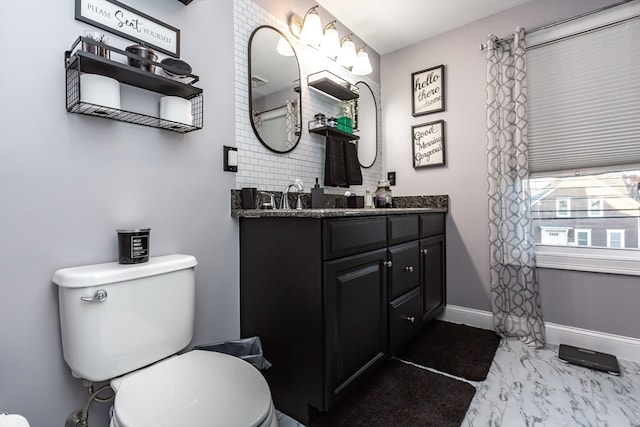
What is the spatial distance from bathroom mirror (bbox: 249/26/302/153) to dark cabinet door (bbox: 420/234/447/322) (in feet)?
3.81

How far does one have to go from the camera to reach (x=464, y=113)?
7.90 ft

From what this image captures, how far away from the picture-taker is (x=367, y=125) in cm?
266

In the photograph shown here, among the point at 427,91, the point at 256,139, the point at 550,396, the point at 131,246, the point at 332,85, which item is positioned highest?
the point at 427,91

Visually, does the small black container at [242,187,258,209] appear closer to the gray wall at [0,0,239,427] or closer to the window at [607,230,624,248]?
the gray wall at [0,0,239,427]

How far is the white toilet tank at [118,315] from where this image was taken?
97cm

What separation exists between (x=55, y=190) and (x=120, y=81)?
485 millimetres

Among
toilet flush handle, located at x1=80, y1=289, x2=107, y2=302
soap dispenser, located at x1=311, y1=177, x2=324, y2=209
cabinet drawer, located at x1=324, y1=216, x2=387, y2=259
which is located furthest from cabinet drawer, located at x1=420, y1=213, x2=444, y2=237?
toilet flush handle, located at x1=80, y1=289, x2=107, y2=302

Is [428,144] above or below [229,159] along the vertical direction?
above

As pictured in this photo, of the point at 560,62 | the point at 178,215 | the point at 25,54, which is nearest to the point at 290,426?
the point at 178,215

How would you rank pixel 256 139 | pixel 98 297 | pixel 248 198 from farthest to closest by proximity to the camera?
pixel 256 139, pixel 248 198, pixel 98 297

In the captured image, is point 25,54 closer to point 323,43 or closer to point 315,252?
point 315,252

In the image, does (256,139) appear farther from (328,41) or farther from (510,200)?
(510,200)

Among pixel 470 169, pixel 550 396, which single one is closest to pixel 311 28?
pixel 470 169

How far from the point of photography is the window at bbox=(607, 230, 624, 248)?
6.21ft
